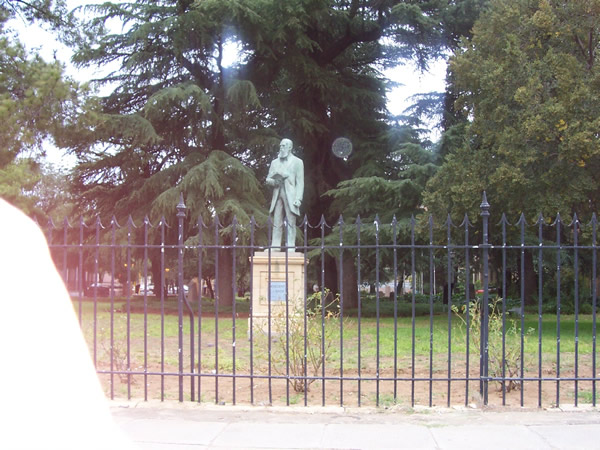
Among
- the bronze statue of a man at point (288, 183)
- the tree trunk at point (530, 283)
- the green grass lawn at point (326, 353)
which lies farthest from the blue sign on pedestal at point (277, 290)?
the tree trunk at point (530, 283)

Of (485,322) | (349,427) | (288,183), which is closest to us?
(349,427)

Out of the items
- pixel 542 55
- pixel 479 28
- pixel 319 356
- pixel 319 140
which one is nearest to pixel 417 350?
pixel 319 356

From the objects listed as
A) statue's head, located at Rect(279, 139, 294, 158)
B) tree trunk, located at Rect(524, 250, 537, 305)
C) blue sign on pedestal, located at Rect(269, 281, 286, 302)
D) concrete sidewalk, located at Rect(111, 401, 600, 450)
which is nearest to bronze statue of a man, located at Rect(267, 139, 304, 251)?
statue's head, located at Rect(279, 139, 294, 158)

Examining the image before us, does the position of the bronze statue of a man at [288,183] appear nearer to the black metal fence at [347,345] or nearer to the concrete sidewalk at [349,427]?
the black metal fence at [347,345]

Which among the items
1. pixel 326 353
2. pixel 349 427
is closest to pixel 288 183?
pixel 326 353

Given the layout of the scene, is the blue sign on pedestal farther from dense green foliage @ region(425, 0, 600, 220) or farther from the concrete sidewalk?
dense green foliage @ region(425, 0, 600, 220)

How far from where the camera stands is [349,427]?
5617mm

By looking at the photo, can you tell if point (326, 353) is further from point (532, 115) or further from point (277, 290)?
point (532, 115)

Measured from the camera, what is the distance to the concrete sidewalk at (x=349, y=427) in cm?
510

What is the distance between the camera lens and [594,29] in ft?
50.4

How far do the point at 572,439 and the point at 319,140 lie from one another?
69.0 ft

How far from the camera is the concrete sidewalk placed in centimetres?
510

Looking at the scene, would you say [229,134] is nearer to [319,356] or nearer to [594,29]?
[594,29]

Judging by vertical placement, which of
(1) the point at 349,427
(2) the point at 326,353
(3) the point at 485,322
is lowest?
(1) the point at 349,427
